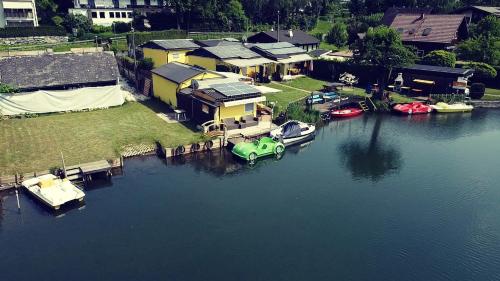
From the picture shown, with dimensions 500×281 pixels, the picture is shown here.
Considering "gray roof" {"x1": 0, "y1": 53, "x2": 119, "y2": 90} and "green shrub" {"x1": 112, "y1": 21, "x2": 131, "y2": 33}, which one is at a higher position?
"green shrub" {"x1": 112, "y1": 21, "x2": 131, "y2": 33}

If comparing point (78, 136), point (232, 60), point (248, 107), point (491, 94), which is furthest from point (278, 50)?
point (78, 136)

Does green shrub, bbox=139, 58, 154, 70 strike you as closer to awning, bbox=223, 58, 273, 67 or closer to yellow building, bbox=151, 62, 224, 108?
yellow building, bbox=151, 62, 224, 108

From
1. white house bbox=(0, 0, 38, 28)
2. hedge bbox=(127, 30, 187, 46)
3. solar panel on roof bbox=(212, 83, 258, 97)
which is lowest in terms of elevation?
solar panel on roof bbox=(212, 83, 258, 97)

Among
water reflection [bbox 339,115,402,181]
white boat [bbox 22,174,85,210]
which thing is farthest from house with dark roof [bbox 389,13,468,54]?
white boat [bbox 22,174,85,210]

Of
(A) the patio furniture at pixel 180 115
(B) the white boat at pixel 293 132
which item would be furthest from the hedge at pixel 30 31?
(B) the white boat at pixel 293 132

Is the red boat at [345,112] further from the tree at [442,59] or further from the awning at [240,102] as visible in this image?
the tree at [442,59]
